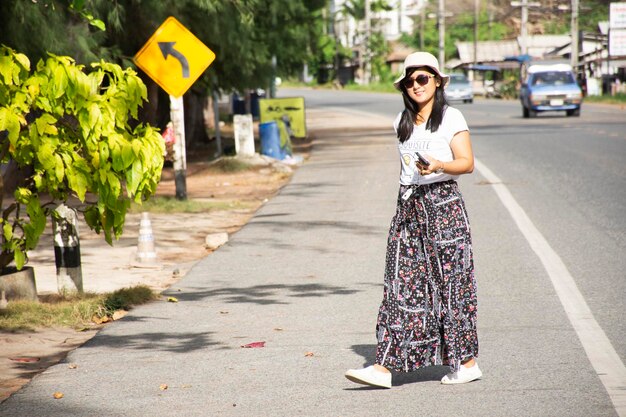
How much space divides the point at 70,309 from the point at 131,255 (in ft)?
9.53

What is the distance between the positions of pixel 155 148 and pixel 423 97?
243cm

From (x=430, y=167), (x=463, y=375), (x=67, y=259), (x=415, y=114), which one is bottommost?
(x=463, y=375)

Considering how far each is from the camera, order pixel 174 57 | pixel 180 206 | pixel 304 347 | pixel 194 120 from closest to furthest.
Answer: pixel 304 347
pixel 174 57
pixel 180 206
pixel 194 120

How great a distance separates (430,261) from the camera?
229 inches

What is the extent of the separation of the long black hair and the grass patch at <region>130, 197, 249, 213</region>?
31.8ft

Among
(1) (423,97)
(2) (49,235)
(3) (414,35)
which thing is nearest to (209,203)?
(2) (49,235)

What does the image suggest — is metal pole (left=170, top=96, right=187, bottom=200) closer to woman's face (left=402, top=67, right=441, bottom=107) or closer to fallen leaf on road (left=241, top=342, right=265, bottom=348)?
fallen leaf on road (left=241, top=342, right=265, bottom=348)

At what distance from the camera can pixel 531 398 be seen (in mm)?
5453

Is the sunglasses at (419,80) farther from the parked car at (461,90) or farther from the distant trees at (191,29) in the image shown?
the parked car at (461,90)

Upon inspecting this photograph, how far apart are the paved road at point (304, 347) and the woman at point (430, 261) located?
19 cm

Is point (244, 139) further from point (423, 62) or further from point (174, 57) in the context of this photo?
point (423, 62)

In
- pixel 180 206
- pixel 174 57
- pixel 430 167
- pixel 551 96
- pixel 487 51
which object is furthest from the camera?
pixel 487 51

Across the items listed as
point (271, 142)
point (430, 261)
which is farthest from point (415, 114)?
point (271, 142)

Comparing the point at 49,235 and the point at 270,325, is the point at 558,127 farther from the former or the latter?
the point at 270,325
